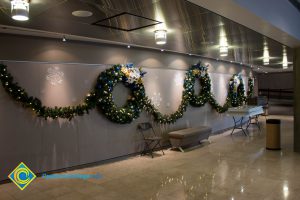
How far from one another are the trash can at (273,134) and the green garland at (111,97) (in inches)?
92.4

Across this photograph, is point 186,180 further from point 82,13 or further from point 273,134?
point 273,134

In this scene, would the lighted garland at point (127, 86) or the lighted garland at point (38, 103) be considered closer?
the lighted garland at point (38, 103)

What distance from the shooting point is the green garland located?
4.95 metres

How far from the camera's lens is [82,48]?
5805mm

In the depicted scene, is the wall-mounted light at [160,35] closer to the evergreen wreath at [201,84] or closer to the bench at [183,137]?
the bench at [183,137]

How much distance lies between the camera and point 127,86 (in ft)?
21.5

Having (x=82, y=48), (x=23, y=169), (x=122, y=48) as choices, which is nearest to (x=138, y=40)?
(x=122, y=48)

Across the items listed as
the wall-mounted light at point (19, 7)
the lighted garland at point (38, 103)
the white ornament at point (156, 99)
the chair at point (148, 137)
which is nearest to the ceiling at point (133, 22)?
the wall-mounted light at point (19, 7)

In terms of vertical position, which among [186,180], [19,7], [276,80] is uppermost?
[19,7]

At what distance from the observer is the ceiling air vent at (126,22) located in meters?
3.92

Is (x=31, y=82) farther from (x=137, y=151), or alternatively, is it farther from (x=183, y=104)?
(x=183, y=104)

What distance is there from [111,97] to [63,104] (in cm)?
104

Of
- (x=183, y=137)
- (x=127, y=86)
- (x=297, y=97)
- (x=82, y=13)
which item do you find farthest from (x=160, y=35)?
(x=297, y=97)

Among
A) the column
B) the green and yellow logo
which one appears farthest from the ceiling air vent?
the column
